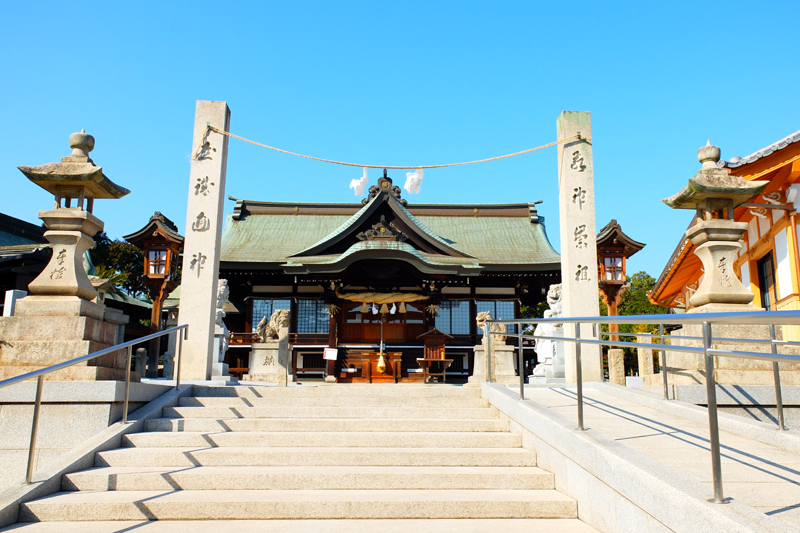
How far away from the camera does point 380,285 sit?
17.7 metres

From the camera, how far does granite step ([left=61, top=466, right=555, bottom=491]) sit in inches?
173

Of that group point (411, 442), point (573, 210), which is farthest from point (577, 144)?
point (411, 442)

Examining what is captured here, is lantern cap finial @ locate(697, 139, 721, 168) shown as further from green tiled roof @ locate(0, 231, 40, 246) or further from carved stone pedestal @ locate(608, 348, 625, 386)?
green tiled roof @ locate(0, 231, 40, 246)

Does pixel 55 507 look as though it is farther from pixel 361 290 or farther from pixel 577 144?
pixel 361 290

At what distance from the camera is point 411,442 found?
5352 mm

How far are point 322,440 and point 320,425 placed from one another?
0.38 m

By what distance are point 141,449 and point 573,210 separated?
786cm

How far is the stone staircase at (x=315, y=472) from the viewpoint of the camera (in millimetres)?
3959

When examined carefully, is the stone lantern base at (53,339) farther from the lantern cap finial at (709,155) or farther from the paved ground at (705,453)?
the lantern cap finial at (709,155)

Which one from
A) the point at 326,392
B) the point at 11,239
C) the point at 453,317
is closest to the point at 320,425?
the point at 326,392

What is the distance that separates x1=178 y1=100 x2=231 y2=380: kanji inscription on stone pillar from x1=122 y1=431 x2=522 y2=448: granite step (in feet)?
12.2

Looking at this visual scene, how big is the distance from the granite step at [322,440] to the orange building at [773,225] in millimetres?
7013

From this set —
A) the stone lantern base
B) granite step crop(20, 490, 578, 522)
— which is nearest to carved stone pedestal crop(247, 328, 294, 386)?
the stone lantern base

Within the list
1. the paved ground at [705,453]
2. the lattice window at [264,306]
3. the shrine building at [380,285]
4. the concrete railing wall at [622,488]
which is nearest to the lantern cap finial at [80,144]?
the concrete railing wall at [622,488]
